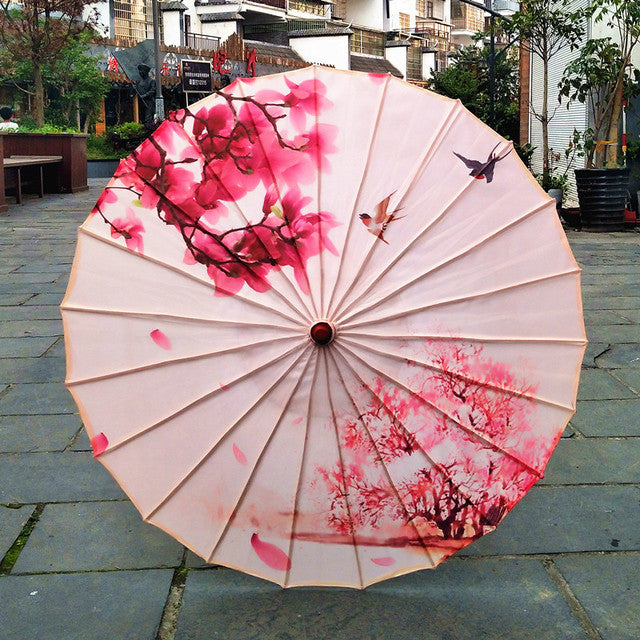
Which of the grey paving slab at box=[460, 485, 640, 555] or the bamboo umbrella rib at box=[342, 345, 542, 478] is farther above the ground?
the bamboo umbrella rib at box=[342, 345, 542, 478]

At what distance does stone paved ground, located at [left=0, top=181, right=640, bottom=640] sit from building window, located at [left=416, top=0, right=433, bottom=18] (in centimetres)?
5439

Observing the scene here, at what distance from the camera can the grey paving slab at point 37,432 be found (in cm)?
378

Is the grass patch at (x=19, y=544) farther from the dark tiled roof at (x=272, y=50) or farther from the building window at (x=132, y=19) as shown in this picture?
the dark tiled roof at (x=272, y=50)

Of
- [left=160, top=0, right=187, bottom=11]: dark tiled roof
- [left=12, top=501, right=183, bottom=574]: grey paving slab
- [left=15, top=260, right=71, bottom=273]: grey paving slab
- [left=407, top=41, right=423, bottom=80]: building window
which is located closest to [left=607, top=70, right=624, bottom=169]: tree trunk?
[left=15, top=260, right=71, bottom=273]: grey paving slab

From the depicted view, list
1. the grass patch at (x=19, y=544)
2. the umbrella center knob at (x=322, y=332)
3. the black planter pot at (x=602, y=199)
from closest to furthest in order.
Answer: the umbrella center knob at (x=322, y=332) → the grass patch at (x=19, y=544) → the black planter pot at (x=602, y=199)

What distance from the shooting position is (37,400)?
4.46 meters

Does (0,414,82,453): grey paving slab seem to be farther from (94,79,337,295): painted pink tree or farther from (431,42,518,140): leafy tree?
(431,42,518,140): leafy tree

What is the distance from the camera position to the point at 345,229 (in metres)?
2.08

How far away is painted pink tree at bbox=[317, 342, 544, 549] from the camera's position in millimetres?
2123

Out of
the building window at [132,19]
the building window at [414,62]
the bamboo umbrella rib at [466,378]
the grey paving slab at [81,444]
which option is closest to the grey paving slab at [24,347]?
the grey paving slab at [81,444]

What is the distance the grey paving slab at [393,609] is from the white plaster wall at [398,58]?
46.9 m

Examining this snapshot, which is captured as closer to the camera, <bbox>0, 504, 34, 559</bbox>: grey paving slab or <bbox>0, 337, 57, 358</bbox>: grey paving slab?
<bbox>0, 504, 34, 559</bbox>: grey paving slab

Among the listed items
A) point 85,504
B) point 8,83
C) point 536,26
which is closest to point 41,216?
point 536,26

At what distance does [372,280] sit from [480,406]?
0.39 meters
